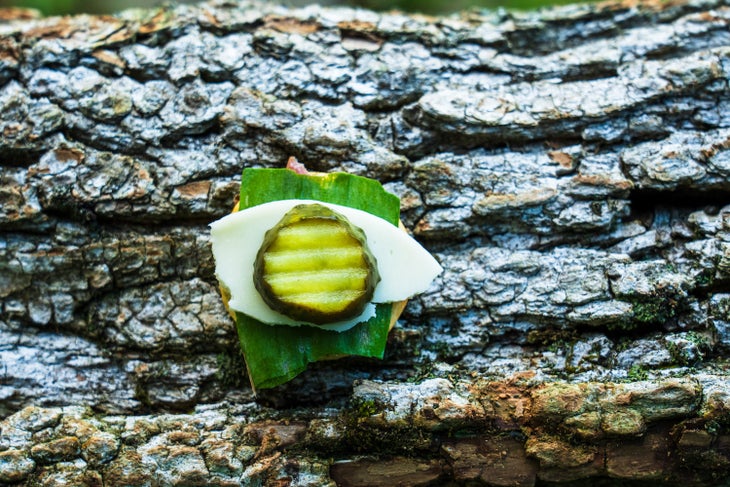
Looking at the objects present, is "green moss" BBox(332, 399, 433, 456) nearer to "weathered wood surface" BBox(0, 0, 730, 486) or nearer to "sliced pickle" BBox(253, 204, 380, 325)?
"weathered wood surface" BBox(0, 0, 730, 486)

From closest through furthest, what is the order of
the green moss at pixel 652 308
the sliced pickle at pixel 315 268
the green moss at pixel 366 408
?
the sliced pickle at pixel 315 268 < the green moss at pixel 366 408 < the green moss at pixel 652 308

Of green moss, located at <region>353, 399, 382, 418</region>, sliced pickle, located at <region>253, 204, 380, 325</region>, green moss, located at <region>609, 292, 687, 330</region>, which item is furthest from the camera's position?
green moss, located at <region>609, 292, 687, 330</region>

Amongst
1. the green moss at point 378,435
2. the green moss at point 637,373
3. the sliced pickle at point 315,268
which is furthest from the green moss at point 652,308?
the sliced pickle at point 315,268

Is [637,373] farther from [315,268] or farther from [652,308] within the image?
[315,268]

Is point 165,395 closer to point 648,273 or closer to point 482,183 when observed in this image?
point 482,183

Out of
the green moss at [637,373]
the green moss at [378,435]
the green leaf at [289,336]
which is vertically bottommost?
the green moss at [378,435]

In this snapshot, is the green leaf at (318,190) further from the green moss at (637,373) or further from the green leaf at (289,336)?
the green moss at (637,373)

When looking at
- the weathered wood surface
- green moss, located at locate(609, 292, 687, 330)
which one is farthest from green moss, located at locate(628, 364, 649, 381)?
green moss, located at locate(609, 292, 687, 330)
